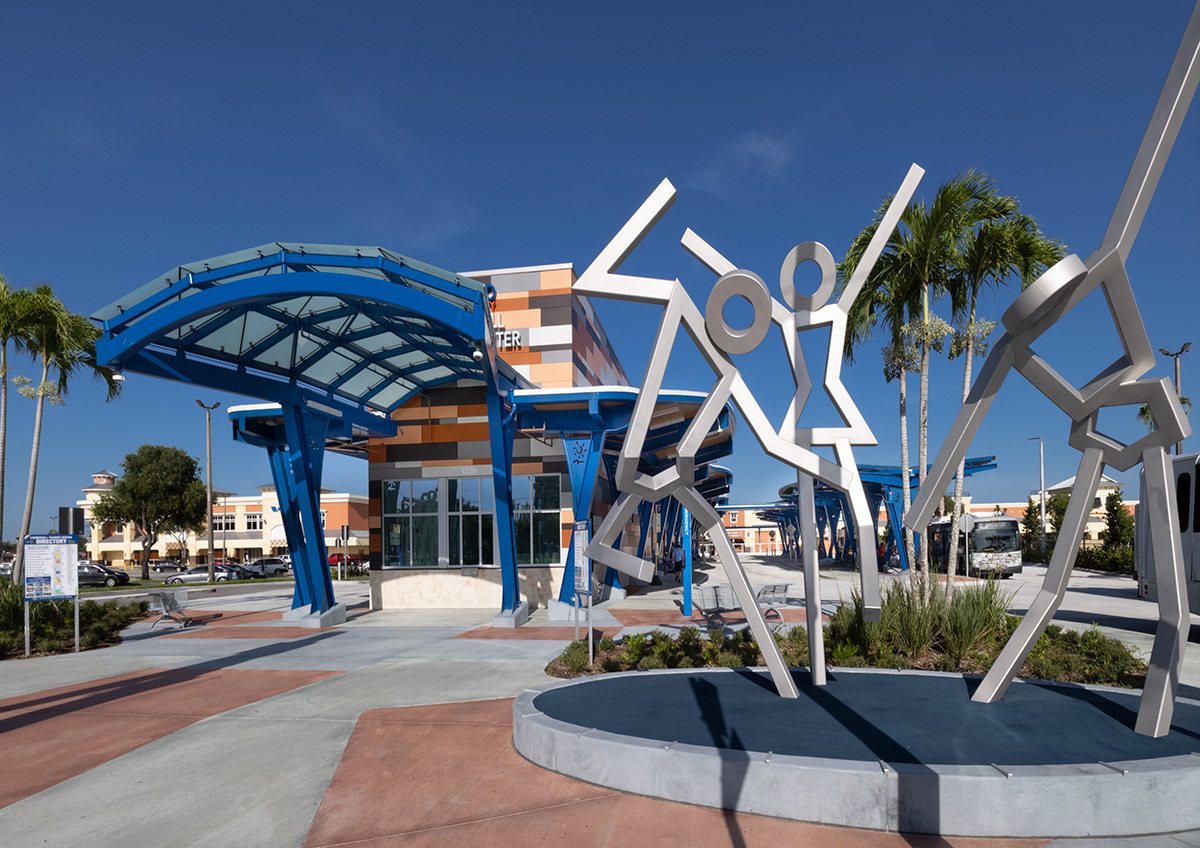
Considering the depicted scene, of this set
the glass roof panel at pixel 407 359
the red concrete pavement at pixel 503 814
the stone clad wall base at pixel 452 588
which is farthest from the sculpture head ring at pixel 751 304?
the stone clad wall base at pixel 452 588

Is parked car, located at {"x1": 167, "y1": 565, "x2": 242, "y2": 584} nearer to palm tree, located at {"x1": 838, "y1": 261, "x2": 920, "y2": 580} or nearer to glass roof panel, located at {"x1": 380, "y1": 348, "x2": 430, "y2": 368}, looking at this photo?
glass roof panel, located at {"x1": 380, "y1": 348, "x2": 430, "y2": 368}

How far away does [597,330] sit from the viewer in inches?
1147

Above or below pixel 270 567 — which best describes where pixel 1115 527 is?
above

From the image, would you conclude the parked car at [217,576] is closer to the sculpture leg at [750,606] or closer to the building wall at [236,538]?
the building wall at [236,538]

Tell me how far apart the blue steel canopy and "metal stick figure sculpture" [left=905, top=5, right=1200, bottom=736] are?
941 cm

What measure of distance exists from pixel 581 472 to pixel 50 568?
11.2 meters

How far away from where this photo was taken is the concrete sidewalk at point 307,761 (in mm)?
4855

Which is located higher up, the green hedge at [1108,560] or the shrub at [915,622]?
the shrub at [915,622]

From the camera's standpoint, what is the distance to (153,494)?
148 feet

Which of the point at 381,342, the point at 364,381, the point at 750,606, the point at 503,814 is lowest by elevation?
the point at 503,814

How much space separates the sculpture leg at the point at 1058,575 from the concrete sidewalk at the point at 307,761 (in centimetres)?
236

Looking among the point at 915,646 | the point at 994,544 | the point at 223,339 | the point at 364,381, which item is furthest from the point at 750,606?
the point at 994,544

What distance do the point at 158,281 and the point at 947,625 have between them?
1452cm

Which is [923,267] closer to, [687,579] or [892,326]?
[892,326]
